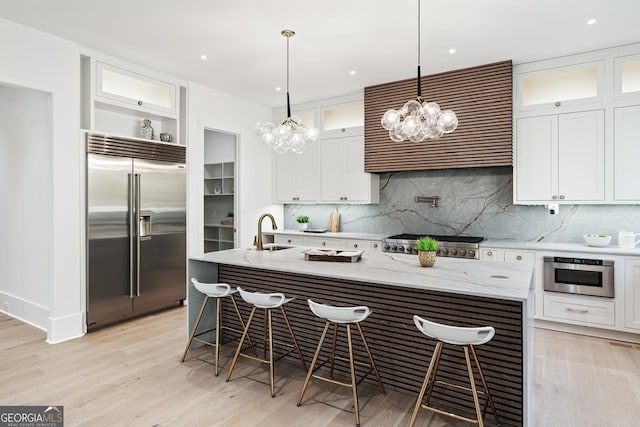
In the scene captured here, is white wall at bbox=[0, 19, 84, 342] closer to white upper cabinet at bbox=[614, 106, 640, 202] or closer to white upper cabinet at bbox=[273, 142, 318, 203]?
white upper cabinet at bbox=[273, 142, 318, 203]

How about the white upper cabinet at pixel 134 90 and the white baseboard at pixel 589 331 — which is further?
the white upper cabinet at pixel 134 90

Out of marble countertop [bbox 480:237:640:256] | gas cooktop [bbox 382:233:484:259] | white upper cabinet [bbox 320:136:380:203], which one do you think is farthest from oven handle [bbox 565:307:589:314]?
white upper cabinet [bbox 320:136:380:203]

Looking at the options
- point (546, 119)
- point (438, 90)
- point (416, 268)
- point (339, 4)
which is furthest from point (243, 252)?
point (546, 119)

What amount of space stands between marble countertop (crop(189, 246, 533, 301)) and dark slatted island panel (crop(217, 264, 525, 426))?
136 mm

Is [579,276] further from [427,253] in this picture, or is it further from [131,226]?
[131,226]

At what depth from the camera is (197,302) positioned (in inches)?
137

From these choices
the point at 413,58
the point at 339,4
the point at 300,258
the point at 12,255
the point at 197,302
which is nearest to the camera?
the point at 339,4

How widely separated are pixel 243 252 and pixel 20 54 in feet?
8.63

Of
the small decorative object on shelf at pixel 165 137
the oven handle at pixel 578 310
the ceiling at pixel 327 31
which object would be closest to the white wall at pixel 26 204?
the ceiling at pixel 327 31

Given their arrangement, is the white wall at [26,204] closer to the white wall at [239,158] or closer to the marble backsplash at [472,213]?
the white wall at [239,158]

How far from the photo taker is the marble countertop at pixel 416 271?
2096 mm

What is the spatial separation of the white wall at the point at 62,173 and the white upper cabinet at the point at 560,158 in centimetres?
468

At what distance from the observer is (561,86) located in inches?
161

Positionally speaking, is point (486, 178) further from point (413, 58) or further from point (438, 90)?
point (413, 58)
